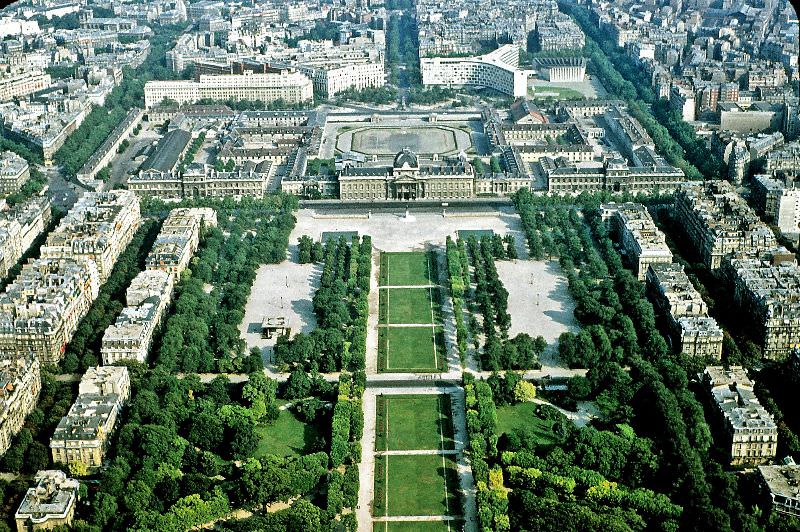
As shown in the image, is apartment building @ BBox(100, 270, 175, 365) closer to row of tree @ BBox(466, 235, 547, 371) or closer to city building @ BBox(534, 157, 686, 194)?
row of tree @ BBox(466, 235, 547, 371)

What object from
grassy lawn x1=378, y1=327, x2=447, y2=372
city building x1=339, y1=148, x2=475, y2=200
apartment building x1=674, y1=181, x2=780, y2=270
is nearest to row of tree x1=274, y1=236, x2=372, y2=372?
grassy lawn x1=378, y1=327, x2=447, y2=372

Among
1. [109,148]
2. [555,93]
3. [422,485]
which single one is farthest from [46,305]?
[555,93]

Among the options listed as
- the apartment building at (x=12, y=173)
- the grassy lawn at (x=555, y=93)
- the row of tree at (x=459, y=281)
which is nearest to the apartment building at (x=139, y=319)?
the row of tree at (x=459, y=281)

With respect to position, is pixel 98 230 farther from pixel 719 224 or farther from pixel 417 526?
pixel 719 224

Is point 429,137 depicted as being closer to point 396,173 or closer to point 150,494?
point 396,173

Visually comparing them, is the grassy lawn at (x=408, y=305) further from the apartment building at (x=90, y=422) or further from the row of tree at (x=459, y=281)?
the apartment building at (x=90, y=422)

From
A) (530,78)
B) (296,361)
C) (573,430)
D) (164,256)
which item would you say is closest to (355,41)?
(530,78)
